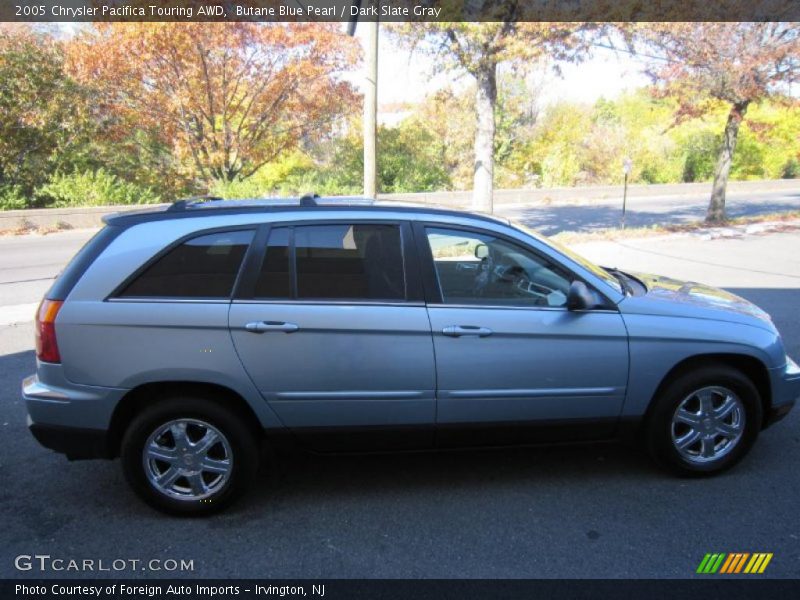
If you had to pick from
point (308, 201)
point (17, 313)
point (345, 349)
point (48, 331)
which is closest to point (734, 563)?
point (345, 349)

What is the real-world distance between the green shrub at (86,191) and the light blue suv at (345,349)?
18.6m

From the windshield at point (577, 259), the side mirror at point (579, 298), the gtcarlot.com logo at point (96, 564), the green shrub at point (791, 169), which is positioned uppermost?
the green shrub at point (791, 169)

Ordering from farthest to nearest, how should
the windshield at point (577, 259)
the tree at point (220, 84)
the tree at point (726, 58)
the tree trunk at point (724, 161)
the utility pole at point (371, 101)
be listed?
1. the tree at point (220, 84)
2. the tree trunk at point (724, 161)
3. the tree at point (726, 58)
4. the utility pole at point (371, 101)
5. the windshield at point (577, 259)

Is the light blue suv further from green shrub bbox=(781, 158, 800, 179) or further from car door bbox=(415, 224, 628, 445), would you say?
green shrub bbox=(781, 158, 800, 179)

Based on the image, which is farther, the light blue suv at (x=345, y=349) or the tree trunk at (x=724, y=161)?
the tree trunk at (x=724, y=161)

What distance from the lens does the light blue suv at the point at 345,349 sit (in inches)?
120

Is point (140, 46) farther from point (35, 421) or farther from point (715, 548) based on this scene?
point (715, 548)

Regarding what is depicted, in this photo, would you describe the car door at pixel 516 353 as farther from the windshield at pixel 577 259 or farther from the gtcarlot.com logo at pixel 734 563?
the gtcarlot.com logo at pixel 734 563

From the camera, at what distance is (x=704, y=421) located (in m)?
3.46

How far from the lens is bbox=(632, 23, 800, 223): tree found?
13.5 metres

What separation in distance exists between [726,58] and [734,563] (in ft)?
47.5

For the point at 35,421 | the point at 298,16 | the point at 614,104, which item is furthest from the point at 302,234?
the point at 614,104

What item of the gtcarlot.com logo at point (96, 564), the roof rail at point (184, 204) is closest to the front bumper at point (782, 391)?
the gtcarlot.com logo at point (96, 564)

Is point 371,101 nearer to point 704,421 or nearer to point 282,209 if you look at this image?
point 282,209
